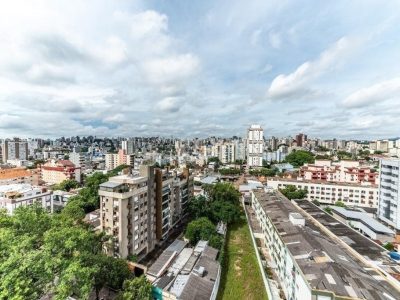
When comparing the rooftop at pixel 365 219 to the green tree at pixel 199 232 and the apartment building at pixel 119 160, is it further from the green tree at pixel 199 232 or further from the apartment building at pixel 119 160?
the apartment building at pixel 119 160

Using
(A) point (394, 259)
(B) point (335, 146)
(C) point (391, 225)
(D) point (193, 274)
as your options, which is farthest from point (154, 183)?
(B) point (335, 146)

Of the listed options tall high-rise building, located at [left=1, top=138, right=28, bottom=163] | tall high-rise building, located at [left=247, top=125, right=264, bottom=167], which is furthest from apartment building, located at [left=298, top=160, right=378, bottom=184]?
tall high-rise building, located at [left=1, top=138, right=28, bottom=163]

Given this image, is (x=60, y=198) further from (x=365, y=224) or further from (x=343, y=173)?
(x=343, y=173)

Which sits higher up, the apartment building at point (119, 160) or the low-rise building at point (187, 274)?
the apartment building at point (119, 160)

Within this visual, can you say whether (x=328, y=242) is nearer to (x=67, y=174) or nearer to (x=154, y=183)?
(x=154, y=183)

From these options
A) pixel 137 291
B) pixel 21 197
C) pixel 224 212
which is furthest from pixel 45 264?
pixel 21 197

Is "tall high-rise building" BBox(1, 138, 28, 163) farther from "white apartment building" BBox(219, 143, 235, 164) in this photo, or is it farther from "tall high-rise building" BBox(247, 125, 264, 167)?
"tall high-rise building" BBox(247, 125, 264, 167)

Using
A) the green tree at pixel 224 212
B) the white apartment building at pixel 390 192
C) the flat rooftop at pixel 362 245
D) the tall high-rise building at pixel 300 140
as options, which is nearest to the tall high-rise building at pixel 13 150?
the green tree at pixel 224 212

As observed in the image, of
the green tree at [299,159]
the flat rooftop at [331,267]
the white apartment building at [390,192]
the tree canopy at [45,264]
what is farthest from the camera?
the green tree at [299,159]
